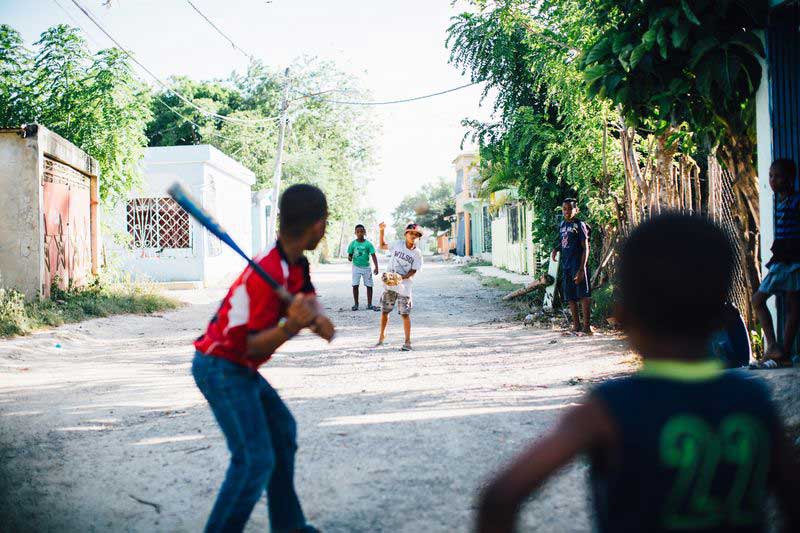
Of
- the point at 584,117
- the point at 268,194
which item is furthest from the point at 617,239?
the point at 268,194

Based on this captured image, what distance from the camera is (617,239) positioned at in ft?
35.1

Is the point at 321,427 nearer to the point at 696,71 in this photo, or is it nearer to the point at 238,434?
the point at 238,434

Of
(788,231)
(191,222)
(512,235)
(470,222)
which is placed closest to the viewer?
(788,231)

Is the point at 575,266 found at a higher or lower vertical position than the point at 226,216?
lower

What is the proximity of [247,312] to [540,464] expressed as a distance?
150cm

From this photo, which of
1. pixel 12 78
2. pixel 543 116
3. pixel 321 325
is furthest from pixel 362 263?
pixel 321 325

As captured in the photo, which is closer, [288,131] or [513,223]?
[513,223]

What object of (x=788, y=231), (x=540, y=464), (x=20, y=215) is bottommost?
(x=540, y=464)

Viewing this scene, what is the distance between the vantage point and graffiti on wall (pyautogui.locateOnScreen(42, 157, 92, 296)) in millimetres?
12438

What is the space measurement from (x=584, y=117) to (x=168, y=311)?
29.7 ft

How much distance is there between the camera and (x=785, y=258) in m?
5.40

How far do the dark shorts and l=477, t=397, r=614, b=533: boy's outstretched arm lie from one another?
326 inches

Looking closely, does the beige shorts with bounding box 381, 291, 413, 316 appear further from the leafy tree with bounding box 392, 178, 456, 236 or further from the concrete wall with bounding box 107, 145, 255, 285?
the leafy tree with bounding box 392, 178, 456, 236

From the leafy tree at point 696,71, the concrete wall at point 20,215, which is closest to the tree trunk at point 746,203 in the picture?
the leafy tree at point 696,71
